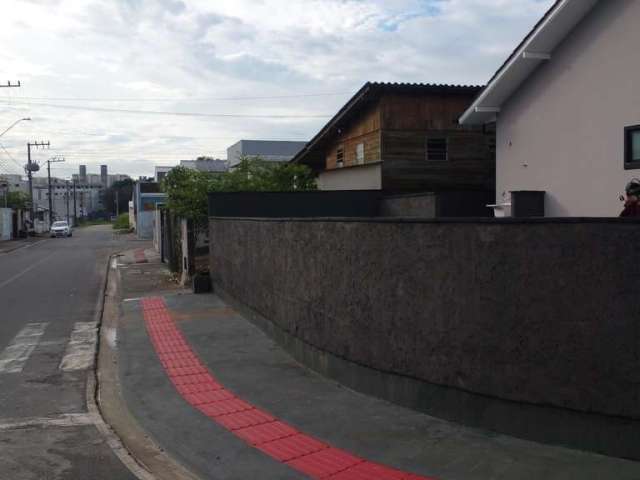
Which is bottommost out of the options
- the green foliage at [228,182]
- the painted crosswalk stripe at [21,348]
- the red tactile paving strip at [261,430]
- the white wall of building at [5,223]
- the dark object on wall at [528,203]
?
the painted crosswalk stripe at [21,348]

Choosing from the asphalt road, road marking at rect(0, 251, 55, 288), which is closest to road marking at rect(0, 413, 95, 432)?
the asphalt road

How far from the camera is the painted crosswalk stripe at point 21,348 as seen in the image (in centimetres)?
954

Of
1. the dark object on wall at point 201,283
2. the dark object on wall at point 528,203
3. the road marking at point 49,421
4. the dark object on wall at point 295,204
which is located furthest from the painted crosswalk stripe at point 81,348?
the dark object on wall at point 528,203

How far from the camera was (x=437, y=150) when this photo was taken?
17750 mm

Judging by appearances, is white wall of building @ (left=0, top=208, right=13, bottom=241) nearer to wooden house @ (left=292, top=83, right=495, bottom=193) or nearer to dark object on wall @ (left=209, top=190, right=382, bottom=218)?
→ dark object on wall @ (left=209, top=190, right=382, bottom=218)

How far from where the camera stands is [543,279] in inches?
208

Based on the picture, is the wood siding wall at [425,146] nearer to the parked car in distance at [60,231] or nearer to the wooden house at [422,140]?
the wooden house at [422,140]

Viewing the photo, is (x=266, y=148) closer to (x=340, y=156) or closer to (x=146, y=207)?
(x=146, y=207)

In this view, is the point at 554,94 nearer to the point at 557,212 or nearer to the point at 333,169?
the point at 557,212

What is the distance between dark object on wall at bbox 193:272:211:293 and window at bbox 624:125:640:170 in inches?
398

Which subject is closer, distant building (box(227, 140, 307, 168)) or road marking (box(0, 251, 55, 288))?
road marking (box(0, 251, 55, 288))

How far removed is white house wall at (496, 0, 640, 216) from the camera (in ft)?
32.6

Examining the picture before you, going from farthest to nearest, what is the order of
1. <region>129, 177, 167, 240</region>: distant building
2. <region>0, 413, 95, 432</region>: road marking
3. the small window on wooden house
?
<region>129, 177, 167, 240</region>: distant building → the small window on wooden house → <region>0, 413, 95, 432</region>: road marking

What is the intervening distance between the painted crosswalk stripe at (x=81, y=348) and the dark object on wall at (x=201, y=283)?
356 cm
